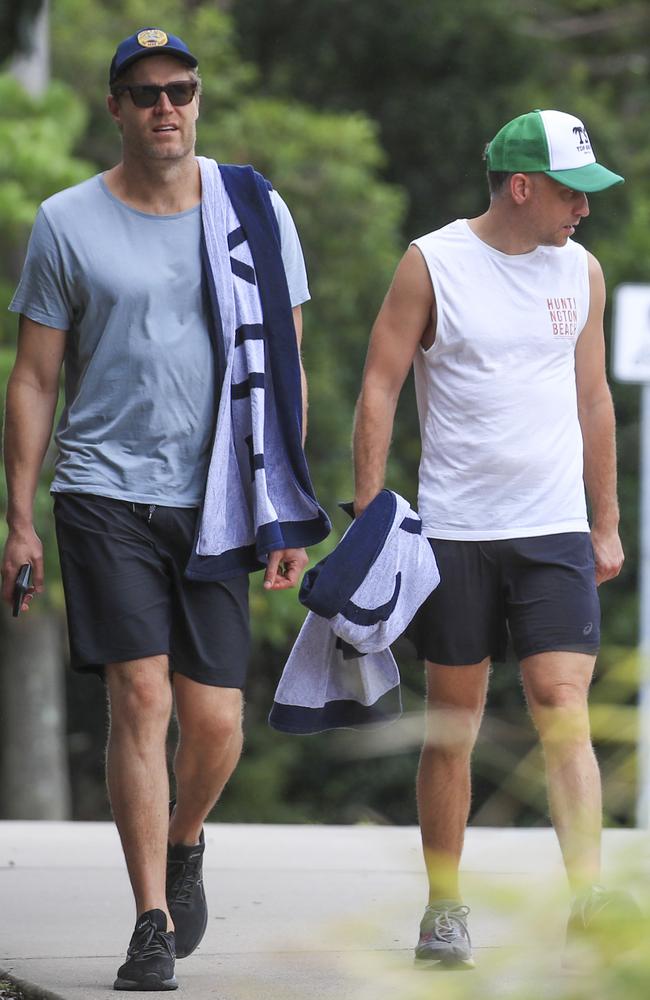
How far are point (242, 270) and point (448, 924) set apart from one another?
Answer: 1.49m

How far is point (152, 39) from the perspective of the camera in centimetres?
426

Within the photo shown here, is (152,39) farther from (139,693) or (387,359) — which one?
(139,693)

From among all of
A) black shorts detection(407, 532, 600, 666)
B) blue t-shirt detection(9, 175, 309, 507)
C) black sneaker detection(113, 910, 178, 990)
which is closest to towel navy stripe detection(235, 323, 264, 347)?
blue t-shirt detection(9, 175, 309, 507)

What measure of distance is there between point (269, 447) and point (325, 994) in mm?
1200

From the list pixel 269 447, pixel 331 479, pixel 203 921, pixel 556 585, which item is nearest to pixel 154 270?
pixel 269 447

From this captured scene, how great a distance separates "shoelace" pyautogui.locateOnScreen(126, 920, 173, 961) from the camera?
12.9 feet

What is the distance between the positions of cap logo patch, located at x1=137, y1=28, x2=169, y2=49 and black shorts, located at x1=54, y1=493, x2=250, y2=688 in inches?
39.2

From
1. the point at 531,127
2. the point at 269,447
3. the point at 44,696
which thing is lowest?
the point at 44,696

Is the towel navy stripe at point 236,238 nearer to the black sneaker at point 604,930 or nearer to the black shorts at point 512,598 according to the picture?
the black shorts at point 512,598

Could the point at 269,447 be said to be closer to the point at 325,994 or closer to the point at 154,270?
the point at 154,270

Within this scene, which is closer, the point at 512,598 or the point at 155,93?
the point at 155,93

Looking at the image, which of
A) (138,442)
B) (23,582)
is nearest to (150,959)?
(23,582)

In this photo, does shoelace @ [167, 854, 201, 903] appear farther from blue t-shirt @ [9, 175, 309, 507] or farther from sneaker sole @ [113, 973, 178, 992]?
blue t-shirt @ [9, 175, 309, 507]

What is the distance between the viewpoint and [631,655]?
1.79m
